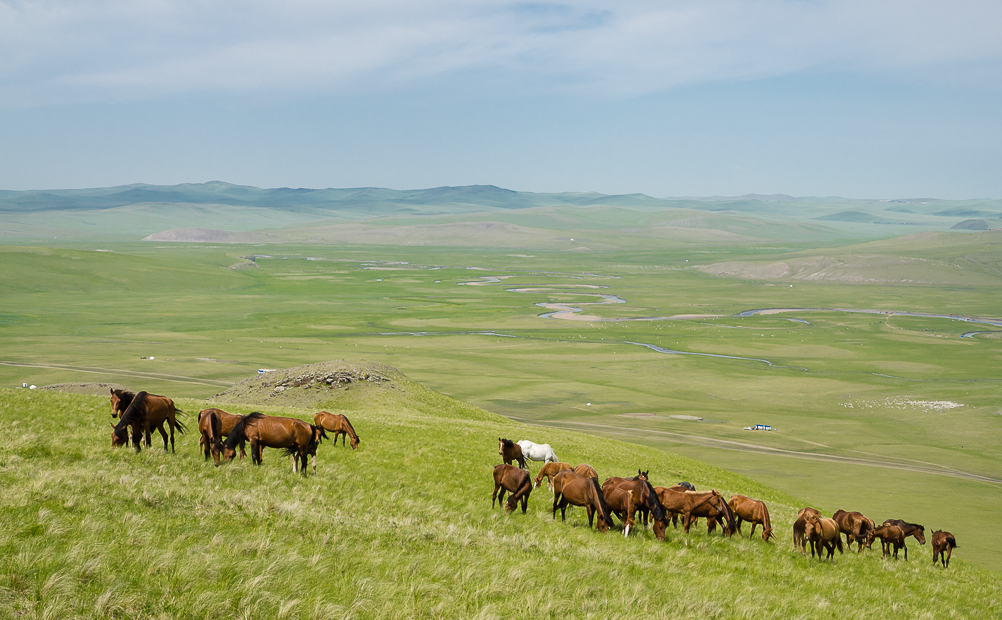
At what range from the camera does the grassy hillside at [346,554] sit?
341 inches

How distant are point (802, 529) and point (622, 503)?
4.88 metres

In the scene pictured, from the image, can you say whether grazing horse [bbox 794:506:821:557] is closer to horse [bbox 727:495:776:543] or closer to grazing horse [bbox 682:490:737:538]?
horse [bbox 727:495:776:543]

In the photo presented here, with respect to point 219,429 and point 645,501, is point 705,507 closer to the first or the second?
point 645,501

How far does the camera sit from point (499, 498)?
17.7 meters

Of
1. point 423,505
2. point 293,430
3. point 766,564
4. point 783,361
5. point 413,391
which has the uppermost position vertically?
point 293,430

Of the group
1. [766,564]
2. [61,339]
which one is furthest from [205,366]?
[766,564]

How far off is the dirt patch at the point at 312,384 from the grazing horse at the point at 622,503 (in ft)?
93.5

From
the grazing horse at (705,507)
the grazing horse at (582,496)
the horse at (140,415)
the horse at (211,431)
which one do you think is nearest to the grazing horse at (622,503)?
the grazing horse at (582,496)

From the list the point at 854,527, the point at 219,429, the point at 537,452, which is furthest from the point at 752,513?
the point at 219,429

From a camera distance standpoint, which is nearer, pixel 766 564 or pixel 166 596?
pixel 166 596

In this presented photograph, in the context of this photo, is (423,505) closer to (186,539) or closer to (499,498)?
(499,498)

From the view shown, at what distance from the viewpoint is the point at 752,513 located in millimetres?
18359

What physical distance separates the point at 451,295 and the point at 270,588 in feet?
570

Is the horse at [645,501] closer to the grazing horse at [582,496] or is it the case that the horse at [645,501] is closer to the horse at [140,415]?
the grazing horse at [582,496]
